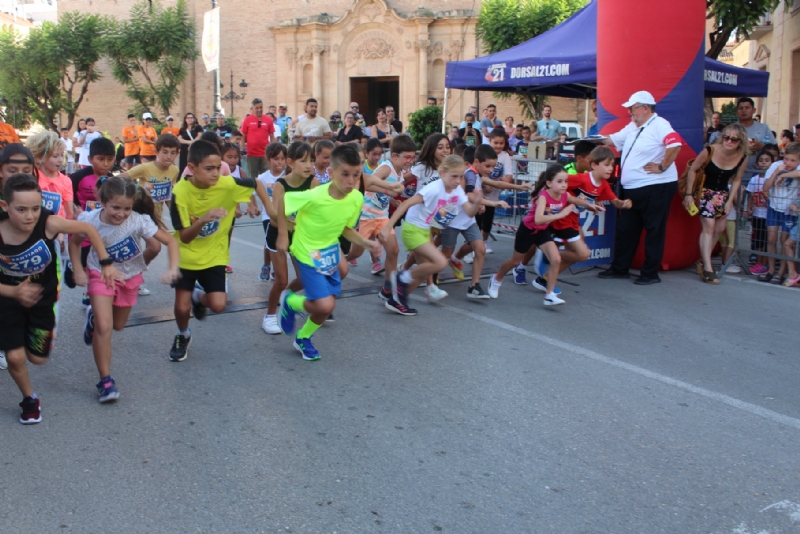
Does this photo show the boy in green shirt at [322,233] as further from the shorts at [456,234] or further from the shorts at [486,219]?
the shorts at [486,219]

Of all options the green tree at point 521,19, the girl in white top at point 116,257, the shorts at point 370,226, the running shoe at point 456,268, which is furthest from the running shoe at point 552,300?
the green tree at point 521,19

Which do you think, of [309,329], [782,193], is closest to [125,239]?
[309,329]

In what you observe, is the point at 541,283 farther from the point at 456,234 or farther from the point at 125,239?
the point at 125,239

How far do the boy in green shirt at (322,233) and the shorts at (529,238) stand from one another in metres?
2.28

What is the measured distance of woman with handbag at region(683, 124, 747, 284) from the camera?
8461 mm

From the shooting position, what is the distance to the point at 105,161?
652cm

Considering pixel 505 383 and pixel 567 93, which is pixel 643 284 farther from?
pixel 567 93

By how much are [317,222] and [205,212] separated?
0.81m

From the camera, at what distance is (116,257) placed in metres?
4.81

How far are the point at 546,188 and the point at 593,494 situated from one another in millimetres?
4182

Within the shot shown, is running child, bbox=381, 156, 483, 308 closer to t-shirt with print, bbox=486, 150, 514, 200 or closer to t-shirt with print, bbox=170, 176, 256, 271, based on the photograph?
t-shirt with print, bbox=170, 176, 256, 271

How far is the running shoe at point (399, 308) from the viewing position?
679cm

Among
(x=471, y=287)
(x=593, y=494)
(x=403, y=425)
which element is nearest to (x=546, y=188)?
(x=471, y=287)

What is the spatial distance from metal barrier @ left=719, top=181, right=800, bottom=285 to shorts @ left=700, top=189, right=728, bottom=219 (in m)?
0.39
